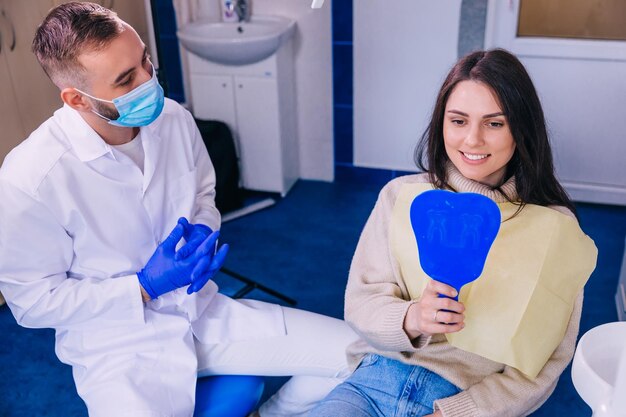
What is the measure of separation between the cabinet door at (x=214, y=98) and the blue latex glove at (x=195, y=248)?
1658 mm

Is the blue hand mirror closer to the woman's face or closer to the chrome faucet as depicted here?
the woman's face

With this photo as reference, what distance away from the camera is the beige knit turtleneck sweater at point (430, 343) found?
1.16 m

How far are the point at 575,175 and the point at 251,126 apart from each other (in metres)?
1.53

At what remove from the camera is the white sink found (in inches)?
107

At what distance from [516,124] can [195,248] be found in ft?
2.28

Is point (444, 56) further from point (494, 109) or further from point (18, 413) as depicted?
point (18, 413)

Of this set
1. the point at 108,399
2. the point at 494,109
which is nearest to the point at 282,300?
the point at 108,399

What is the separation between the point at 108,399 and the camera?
1.32 m

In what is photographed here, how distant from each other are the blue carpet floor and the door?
0.30 metres

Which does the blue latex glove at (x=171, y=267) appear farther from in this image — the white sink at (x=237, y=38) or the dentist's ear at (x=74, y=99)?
the white sink at (x=237, y=38)

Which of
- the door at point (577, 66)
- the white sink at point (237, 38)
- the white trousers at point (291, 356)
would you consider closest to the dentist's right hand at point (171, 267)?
the white trousers at point (291, 356)

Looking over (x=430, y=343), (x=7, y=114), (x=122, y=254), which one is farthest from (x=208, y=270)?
(x=7, y=114)

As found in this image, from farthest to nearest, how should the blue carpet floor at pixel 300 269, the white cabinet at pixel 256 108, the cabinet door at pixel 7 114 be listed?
the white cabinet at pixel 256 108
the cabinet door at pixel 7 114
the blue carpet floor at pixel 300 269

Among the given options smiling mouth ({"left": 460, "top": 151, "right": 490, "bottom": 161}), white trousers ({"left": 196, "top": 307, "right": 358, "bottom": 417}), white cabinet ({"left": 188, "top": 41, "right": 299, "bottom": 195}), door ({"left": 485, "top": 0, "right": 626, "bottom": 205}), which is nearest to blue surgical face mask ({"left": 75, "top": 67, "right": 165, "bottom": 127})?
white trousers ({"left": 196, "top": 307, "right": 358, "bottom": 417})
